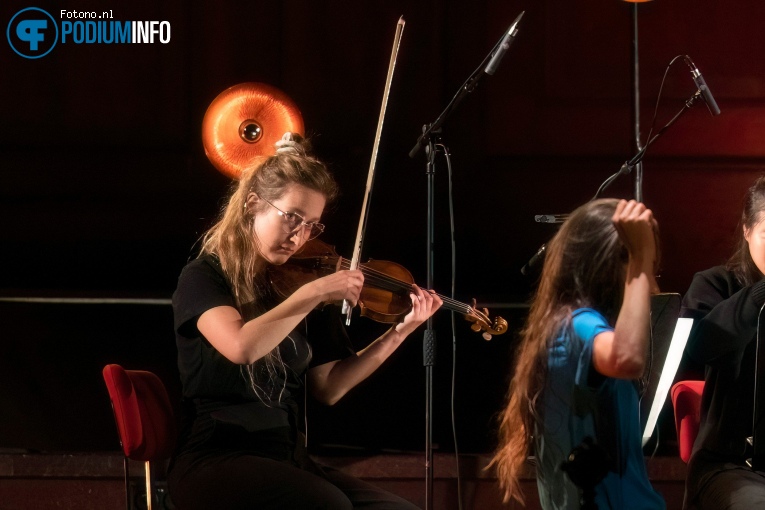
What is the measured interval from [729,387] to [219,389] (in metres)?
1.21

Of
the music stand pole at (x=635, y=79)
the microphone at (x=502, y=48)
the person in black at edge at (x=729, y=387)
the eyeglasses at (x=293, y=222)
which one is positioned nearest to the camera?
the person in black at edge at (x=729, y=387)

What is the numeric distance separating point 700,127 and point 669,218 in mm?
433

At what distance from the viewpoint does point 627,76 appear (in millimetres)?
3861

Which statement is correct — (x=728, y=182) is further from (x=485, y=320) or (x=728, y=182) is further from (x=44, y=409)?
(x=44, y=409)

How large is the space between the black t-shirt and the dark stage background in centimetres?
170

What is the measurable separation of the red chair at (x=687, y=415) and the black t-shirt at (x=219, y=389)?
1.01 meters

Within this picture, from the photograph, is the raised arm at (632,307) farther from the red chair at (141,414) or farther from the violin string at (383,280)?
the red chair at (141,414)

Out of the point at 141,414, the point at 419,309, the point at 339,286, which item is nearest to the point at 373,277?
the point at 419,309

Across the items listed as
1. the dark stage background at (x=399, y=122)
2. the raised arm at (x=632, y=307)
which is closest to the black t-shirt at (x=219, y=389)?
the raised arm at (x=632, y=307)

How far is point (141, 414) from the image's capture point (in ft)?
7.11

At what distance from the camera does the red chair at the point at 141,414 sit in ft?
6.99

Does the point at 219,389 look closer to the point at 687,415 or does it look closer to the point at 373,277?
the point at 373,277

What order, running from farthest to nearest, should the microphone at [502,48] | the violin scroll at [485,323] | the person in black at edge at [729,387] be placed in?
the violin scroll at [485,323], the microphone at [502,48], the person in black at edge at [729,387]

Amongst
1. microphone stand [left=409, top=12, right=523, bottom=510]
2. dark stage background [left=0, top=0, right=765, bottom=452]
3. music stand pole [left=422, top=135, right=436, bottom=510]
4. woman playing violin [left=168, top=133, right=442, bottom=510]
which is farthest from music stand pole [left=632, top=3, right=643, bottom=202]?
woman playing violin [left=168, top=133, right=442, bottom=510]
